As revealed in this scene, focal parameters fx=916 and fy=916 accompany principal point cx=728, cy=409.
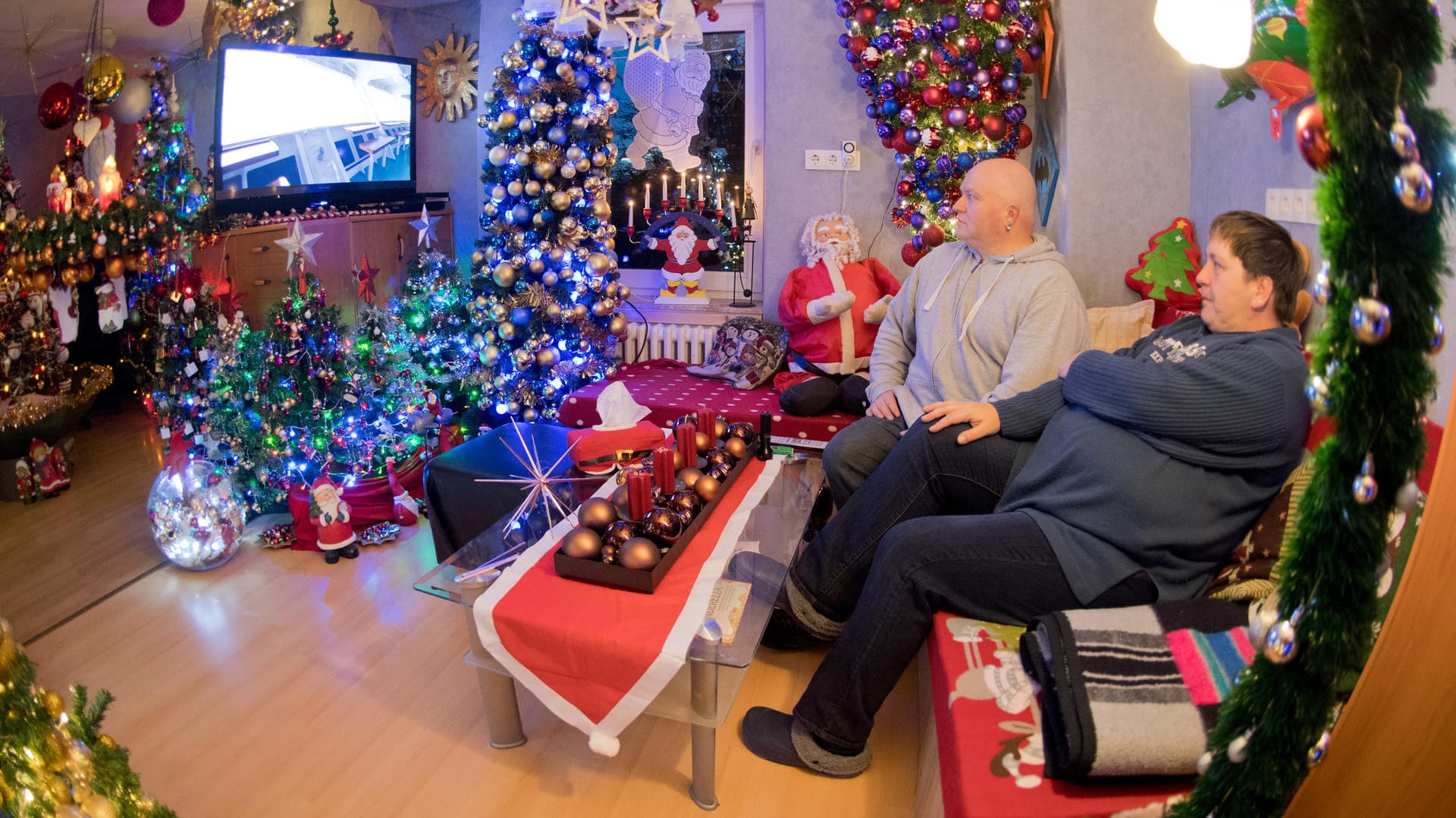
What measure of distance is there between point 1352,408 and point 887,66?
3088 millimetres

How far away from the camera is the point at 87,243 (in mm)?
3404

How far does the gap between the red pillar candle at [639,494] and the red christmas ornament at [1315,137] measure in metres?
1.60

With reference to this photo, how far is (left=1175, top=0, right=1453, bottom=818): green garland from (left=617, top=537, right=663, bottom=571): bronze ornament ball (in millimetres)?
1233

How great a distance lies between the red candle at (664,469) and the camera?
7.99 ft

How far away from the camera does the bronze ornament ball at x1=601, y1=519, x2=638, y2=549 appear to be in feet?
6.82

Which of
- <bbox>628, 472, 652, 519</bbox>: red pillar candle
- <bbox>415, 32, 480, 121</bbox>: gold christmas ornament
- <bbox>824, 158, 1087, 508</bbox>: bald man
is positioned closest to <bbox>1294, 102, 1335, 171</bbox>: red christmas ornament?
<bbox>628, 472, 652, 519</bbox>: red pillar candle

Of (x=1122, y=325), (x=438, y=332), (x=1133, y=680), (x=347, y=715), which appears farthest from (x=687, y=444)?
(x=438, y=332)

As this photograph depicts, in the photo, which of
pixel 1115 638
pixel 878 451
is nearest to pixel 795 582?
pixel 878 451

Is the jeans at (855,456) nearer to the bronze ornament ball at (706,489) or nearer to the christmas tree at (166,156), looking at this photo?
the bronze ornament ball at (706,489)

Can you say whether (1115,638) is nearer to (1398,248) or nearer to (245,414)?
(1398,248)

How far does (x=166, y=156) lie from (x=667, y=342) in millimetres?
2336

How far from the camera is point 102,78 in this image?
3570 mm

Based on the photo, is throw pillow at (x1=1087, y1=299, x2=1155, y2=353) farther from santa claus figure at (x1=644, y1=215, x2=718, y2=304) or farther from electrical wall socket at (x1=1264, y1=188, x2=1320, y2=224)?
santa claus figure at (x1=644, y1=215, x2=718, y2=304)

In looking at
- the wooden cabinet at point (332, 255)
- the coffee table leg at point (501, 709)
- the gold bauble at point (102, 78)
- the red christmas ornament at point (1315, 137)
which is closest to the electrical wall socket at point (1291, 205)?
the red christmas ornament at point (1315, 137)
